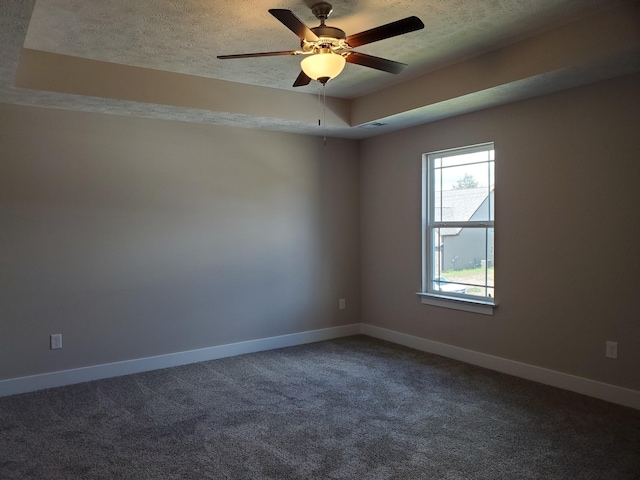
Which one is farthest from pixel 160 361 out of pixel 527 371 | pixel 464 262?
pixel 527 371

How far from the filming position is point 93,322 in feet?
13.9

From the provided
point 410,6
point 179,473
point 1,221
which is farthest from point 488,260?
point 1,221

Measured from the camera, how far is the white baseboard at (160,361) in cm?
395

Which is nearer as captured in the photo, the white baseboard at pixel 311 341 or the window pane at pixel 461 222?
the white baseboard at pixel 311 341

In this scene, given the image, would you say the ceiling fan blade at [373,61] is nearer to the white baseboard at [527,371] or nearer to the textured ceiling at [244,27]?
the textured ceiling at [244,27]

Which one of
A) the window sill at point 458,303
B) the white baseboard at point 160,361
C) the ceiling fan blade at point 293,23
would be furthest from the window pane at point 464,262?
the ceiling fan blade at point 293,23

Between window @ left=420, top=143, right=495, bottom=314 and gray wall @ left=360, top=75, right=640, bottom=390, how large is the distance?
0.14 metres

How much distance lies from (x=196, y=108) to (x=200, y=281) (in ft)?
5.44

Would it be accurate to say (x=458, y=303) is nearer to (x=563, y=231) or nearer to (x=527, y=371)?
(x=527, y=371)

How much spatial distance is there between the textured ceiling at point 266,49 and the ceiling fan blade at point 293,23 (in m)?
0.37

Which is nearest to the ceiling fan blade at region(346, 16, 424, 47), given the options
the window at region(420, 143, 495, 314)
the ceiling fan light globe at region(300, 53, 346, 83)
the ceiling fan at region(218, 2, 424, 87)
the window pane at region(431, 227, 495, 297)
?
the ceiling fan at region(218, 2, 424, 87)

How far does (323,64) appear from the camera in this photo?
2.74m

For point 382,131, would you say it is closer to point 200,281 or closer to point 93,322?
point 200,281

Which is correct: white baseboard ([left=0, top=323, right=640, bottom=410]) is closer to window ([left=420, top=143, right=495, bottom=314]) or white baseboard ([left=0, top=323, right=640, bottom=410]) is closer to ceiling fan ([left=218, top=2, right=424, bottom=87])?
window ([left=420, top=143, right=495, bottom=314])
